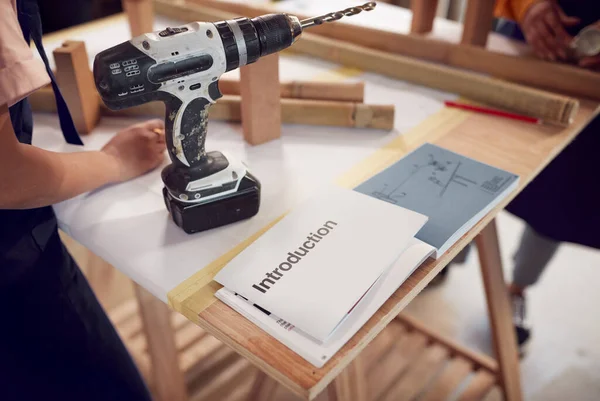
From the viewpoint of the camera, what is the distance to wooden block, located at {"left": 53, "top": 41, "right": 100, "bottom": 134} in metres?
0.78

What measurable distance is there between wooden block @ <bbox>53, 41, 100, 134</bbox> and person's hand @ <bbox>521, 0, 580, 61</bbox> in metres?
0.82

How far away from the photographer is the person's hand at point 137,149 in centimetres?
71

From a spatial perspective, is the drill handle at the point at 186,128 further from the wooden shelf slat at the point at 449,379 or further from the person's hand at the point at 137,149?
the wooden shelf slat at the point at 449,379

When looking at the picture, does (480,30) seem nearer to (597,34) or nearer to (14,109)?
(597,34)

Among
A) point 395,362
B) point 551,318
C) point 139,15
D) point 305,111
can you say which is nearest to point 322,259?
point 305,111

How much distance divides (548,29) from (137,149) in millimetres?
821

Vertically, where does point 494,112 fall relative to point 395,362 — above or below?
above

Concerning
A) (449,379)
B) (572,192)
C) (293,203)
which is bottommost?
(449,379)

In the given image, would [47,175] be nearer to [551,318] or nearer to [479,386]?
[479,386]

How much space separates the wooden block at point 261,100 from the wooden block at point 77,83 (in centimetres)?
25

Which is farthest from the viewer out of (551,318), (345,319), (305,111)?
(551,318)

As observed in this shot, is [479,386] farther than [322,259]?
Yes

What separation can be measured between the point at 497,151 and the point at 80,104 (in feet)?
2.10

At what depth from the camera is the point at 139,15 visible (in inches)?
41.7
